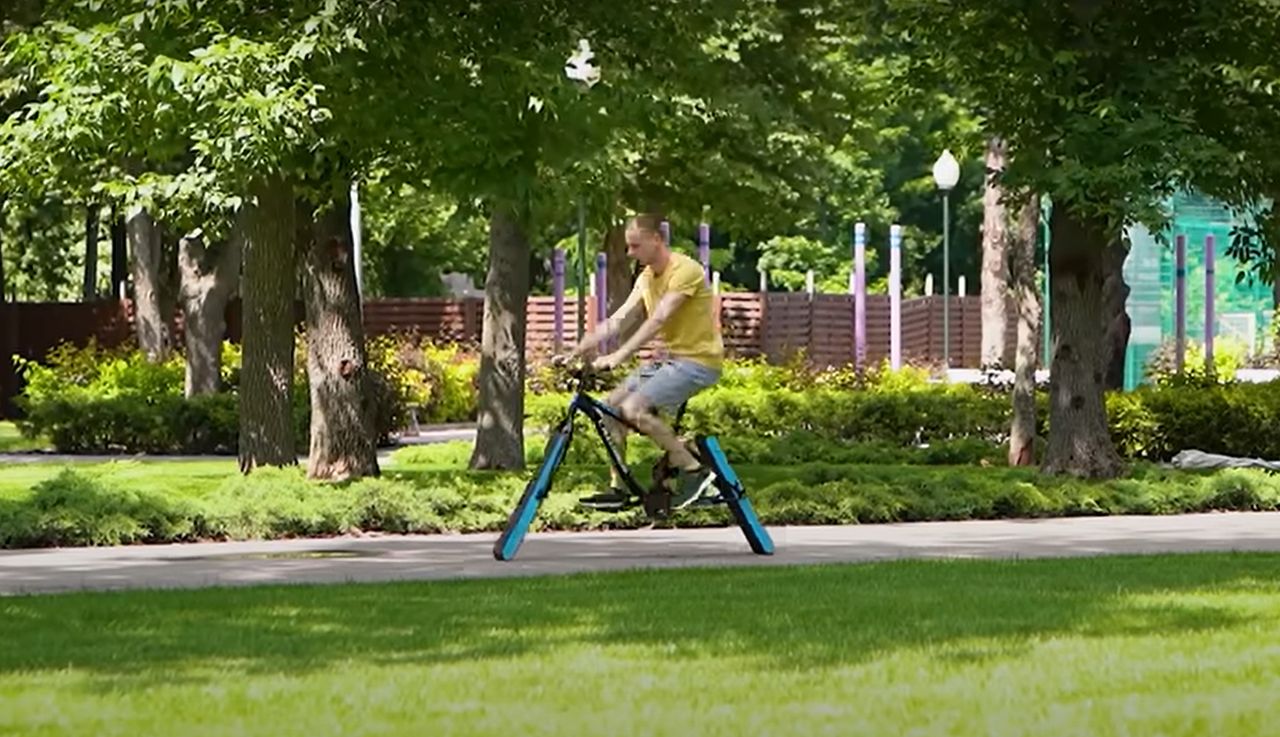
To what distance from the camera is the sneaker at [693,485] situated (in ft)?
53.3

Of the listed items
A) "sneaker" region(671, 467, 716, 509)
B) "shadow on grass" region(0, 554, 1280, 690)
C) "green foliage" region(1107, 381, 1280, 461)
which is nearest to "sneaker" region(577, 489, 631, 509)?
"sneaker" region(671, 467, 716, 509)

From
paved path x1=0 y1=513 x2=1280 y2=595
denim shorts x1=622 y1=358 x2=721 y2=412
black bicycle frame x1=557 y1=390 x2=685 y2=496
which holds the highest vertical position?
denim shorts x1=622 y1=358 x2=721 y2=412

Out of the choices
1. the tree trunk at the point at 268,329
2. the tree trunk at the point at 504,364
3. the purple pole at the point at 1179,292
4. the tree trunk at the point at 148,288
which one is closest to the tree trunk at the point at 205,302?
the tree trunk at the point at 148,288

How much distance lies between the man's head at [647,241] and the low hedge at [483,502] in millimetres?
3874

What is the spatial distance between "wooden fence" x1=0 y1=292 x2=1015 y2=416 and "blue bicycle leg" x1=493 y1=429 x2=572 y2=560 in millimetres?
26869

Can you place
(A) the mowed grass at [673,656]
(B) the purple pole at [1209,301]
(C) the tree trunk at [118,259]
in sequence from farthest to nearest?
(C) the tree trunk at [118,259]
(B) the purple pole at [1209,301]
(A) the mowed grass at [673,656]

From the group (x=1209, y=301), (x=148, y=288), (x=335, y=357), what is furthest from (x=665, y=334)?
(x=148, y=288)

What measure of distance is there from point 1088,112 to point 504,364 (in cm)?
661

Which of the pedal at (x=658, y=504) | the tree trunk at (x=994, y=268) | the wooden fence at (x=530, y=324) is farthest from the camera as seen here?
the wooden fence at (x=530, y=324)

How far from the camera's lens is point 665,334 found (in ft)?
52.9

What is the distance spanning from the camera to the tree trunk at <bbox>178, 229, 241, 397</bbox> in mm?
37906

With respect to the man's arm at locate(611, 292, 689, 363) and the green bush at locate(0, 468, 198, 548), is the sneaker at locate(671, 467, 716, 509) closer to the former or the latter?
the man's arm at locate(611, 292, 689, 363)

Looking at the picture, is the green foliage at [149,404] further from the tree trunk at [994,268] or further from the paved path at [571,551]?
the paved path at [571,551]

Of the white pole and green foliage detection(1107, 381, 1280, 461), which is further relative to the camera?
green foliage detection(1107, 381, 1280, 461)
